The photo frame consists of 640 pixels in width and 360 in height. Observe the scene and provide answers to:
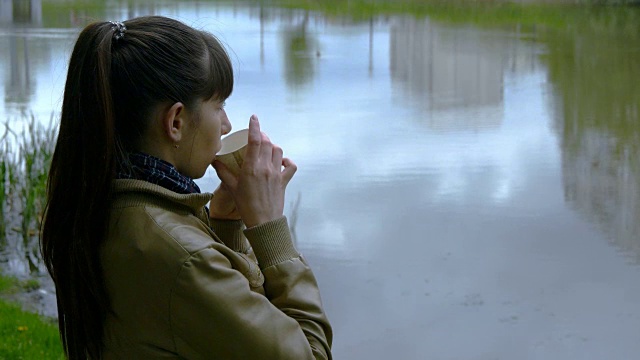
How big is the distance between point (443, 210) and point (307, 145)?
1.68 m

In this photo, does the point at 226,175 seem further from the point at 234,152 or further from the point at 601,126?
the point at 601,126

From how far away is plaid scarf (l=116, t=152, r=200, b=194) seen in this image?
145 cm

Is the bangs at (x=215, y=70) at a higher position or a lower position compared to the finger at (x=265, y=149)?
higher

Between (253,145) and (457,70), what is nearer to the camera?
(253,145)

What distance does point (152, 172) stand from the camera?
1.45m

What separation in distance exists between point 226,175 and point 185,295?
29 cm

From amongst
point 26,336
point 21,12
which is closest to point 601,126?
point 26,336

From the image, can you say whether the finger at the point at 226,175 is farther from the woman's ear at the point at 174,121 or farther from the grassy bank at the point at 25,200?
the grassy bank at the point at 25,200

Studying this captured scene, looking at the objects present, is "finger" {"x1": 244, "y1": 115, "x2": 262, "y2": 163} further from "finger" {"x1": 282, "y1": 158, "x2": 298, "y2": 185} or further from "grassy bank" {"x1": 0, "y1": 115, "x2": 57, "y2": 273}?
"grassy bank" {"x1": 0, "y1": 115, "x2": 57, "y2": 273}

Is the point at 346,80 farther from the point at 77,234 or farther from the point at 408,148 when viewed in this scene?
the point at 77,234

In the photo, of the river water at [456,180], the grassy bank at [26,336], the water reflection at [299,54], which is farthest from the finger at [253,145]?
the water reflection at [299,54]

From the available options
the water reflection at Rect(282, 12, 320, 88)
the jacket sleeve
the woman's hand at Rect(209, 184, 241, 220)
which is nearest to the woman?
the jacket sleeve

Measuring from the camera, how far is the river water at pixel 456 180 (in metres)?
4.55

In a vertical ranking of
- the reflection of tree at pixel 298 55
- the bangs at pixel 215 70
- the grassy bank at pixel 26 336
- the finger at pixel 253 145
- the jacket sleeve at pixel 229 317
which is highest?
the bangs at pixel 215 70
